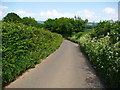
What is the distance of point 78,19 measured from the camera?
5697 cm

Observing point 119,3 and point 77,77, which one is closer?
point 77,77

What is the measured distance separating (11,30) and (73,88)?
3050 mm

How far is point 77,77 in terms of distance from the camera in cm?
608

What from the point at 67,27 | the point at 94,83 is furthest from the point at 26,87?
the point at 67,27

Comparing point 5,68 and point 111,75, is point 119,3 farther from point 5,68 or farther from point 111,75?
point 5,68

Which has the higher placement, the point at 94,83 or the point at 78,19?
the point at 78,19

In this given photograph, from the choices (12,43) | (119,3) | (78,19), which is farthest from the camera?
(78,19)

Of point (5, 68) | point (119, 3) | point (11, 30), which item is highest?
point (119, 3)

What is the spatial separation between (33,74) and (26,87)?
1.51 m

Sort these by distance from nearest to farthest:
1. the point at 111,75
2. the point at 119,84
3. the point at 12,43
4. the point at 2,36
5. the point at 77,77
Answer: the point at 119,84, the point at 111,75, the point at 2,36, the point at 12,43, the point at 77,77

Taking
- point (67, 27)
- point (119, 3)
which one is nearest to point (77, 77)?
point (119, 3)

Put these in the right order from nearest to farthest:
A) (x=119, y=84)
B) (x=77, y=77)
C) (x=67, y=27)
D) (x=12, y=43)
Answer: (x=119, y=84) → (x=12, y=43) → (x=77, y=77) → (x=67, y=27)

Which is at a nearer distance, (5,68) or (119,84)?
(119,84)

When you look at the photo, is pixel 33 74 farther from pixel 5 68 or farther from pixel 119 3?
pixel 119 3
